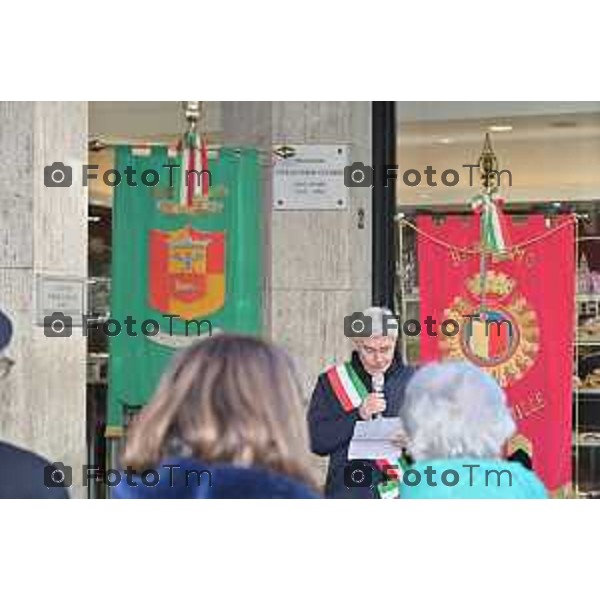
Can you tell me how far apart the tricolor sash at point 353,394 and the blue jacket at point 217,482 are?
255 centimetres

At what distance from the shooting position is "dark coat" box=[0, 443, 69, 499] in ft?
15.1

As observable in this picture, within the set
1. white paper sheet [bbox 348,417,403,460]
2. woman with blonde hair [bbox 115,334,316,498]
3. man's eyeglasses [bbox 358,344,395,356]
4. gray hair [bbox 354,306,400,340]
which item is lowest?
white paper sheet [bbox 348,417,403,460]

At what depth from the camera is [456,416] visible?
4352 mm

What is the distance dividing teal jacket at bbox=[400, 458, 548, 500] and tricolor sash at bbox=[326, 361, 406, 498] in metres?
2.05

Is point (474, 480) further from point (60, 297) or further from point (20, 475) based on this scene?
point (60, 297)

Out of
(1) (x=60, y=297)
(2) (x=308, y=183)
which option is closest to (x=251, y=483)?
(1) (x=60, y=297)

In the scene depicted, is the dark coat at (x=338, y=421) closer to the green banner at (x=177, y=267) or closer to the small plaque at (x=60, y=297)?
the small plaque at (x=60, y=297)

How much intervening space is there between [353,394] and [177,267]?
1.89 m

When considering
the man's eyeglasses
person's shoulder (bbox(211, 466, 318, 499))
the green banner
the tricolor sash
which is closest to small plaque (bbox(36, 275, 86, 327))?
the green banner

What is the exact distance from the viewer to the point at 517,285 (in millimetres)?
8305

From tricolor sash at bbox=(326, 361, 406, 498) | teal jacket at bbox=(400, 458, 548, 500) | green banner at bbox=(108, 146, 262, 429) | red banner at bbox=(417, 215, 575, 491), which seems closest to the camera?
teal jacket at bbox=(400, 458, 548, 500)

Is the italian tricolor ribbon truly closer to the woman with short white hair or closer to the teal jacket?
the woman with short white hair
